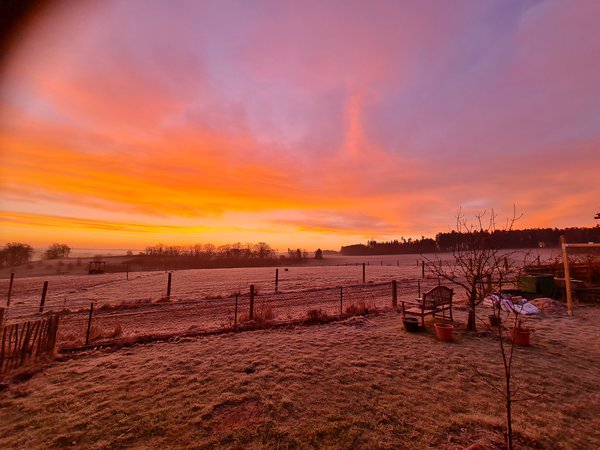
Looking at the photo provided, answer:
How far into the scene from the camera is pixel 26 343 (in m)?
6.15

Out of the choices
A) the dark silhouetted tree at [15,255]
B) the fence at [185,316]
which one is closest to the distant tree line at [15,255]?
the dark silhouetted tree at [15,255]

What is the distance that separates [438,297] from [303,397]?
274 inches

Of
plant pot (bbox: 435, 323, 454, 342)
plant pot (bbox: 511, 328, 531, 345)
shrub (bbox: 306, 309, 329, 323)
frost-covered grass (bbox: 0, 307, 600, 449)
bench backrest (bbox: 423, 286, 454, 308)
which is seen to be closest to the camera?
frost-covered grass (bbox: 0, 307, 600, 449)

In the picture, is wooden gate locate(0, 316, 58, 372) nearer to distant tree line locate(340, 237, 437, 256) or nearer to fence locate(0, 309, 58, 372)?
fence locate(0, 309, 58, 372)

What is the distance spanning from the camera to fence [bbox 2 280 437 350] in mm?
8812

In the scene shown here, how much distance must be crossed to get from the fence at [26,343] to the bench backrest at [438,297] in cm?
1146

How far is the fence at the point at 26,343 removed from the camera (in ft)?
19.2

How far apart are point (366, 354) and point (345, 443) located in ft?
11.3

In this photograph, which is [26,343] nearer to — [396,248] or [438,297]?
[438,297]

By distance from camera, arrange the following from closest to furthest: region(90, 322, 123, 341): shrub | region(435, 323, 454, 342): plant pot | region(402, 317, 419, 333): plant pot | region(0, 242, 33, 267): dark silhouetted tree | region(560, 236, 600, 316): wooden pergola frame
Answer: region(435, 323, 454, 342): plant pot
region(402, 317, 419, 333): plant pot
region(90, 322, 123, 341): shrub
region(560, 236, 600, 316): wooden pergola frame
region(0, 242, 33, 267): dark silhouetted tree

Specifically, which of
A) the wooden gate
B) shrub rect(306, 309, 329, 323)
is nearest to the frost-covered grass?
the wooden gate

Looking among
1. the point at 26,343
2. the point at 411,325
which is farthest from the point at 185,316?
the point at 411,325

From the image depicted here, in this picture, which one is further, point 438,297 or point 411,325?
point 438,297

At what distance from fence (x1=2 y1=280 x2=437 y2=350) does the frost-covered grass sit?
1.66 meters
